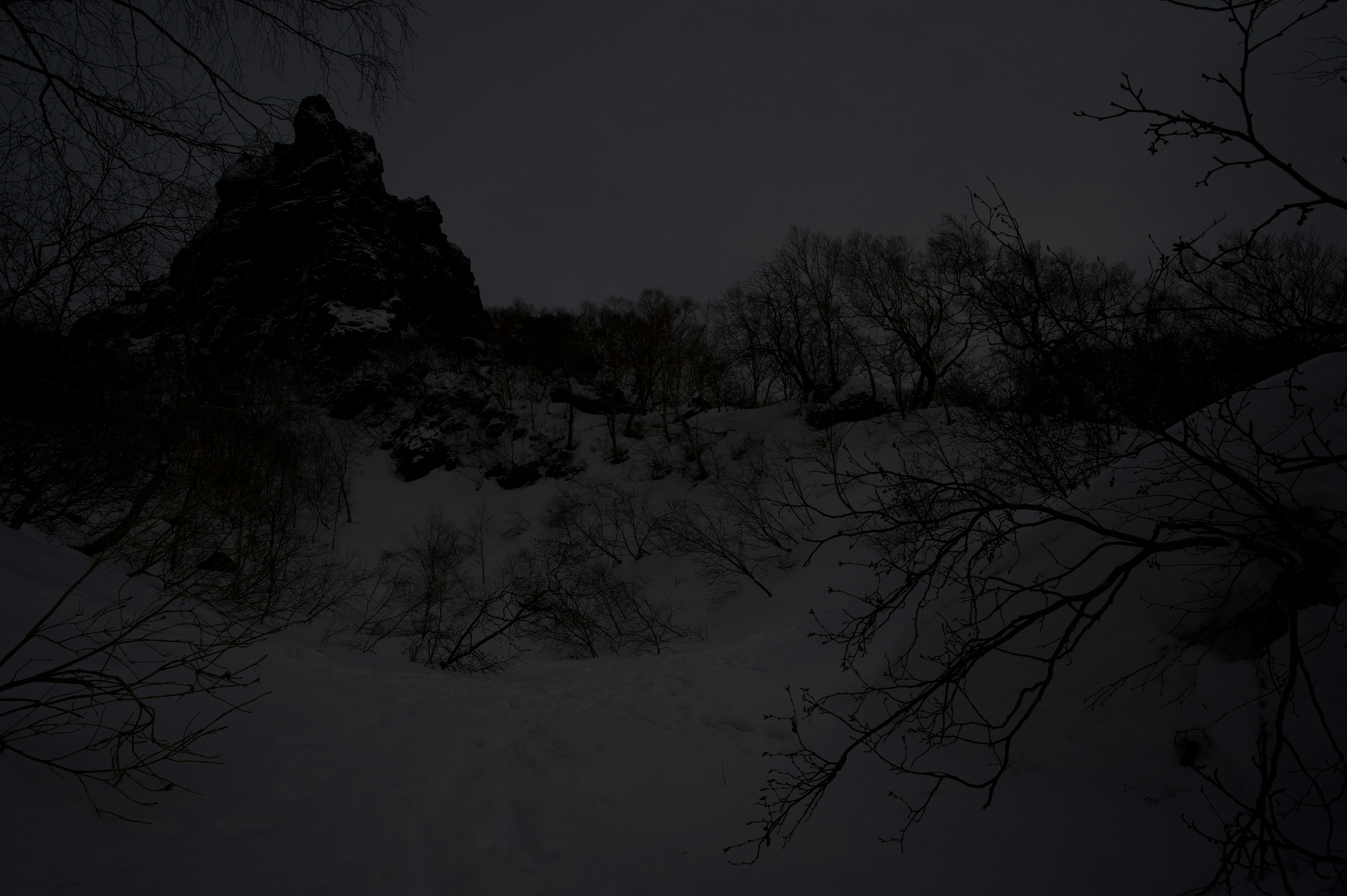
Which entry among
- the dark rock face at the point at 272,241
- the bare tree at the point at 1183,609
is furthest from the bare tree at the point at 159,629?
the bare tree at the point at 1183,609

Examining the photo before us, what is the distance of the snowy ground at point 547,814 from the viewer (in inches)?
78.2

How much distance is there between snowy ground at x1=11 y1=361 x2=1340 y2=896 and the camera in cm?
199

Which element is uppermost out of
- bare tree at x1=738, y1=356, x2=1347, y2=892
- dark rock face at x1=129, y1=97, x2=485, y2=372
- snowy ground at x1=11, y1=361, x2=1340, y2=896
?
dark rock face at x1=129, y1=97, x2=485, y2=372

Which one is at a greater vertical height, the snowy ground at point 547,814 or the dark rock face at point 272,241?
the dark rock face at point 272,241

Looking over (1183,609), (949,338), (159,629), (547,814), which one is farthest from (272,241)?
(949,338)

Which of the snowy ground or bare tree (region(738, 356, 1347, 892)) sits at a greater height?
bare tree (region(738, 356, 1347, 892))

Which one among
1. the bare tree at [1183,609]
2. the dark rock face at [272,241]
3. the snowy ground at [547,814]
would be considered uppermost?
the dark rock face at [272,241]

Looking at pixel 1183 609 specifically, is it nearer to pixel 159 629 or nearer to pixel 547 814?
pixel 547 814

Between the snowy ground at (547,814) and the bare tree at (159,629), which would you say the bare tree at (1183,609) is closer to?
the snowy ground at (547,814)

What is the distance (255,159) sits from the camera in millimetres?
2787

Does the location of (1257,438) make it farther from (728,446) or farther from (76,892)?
(728,446)

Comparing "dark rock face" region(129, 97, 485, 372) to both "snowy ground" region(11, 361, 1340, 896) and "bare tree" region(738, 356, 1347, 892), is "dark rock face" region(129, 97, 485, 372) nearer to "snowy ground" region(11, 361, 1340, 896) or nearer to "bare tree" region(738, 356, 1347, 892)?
"snowy ground" region(11, 361, 1340, 896)

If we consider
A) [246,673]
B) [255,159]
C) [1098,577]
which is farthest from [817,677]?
[255,159]

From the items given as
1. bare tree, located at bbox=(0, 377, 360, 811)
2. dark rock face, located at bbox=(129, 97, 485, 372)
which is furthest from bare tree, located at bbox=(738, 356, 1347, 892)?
dark rock face, located at bbox=(129, 97, 485, 372)
